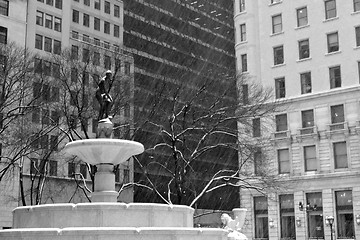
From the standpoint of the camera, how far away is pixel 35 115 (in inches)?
1519

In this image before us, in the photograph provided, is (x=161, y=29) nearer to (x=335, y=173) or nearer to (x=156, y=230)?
(x=335, y=173)

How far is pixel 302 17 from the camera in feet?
195

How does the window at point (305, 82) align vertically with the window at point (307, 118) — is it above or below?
above

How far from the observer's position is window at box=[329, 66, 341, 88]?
55.8 m

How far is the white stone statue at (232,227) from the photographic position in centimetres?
2150

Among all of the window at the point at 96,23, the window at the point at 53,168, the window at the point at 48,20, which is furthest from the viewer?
the window at the point at 96,23

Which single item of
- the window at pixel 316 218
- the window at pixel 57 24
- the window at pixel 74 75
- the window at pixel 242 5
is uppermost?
the window at pixel 242 5

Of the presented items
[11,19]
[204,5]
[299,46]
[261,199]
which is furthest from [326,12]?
[204,5]

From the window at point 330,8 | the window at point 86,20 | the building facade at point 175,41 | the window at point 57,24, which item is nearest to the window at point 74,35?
the window at point 57,24

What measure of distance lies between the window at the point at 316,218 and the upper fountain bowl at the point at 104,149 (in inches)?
1429

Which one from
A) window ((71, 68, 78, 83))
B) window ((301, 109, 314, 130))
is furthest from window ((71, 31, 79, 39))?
window ((71, 68, 78, 83))

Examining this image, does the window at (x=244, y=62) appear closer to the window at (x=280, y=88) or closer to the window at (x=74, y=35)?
the window at (x=280, y=88)

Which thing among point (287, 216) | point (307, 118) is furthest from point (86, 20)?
point (287, 216)

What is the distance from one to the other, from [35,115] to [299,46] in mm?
30700
